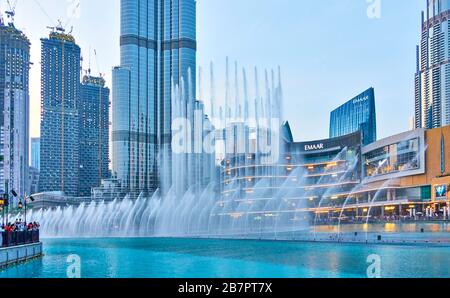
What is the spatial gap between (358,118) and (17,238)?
4834 inches

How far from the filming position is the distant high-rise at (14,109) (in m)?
104

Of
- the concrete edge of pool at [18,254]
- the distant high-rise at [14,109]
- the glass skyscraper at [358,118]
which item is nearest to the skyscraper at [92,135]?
the distant high-rise at [14,109]

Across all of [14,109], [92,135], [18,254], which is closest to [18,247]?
[18,254]

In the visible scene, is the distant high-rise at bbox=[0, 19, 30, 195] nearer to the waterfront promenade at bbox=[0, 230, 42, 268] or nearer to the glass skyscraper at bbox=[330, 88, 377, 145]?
the waterfront promenade at bbox=[0, 230, 42, 268]

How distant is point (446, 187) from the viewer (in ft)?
177

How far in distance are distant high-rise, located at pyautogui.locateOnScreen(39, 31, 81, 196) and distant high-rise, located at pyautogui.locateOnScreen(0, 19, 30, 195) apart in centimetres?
1508

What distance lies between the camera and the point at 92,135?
17662 cm

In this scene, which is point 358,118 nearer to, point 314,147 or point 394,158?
point 314,147

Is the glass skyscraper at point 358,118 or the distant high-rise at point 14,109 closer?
the distant high-rise at point 14,109

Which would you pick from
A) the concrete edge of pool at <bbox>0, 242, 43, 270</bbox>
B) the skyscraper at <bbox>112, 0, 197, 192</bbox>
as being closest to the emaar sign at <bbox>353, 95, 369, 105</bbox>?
the skyscraper at <bbox>112, 0, 197, 192</bbox>

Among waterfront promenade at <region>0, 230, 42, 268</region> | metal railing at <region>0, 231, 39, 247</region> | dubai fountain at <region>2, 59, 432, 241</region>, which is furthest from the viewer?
dubai fountain at <region>2, 59, 432, 241</region>

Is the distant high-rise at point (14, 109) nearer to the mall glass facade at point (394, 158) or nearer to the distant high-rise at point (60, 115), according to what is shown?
the distant high-rise at point (60, 115)

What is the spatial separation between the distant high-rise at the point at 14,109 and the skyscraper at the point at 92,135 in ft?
116

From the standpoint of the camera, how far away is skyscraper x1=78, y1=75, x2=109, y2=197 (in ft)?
531
